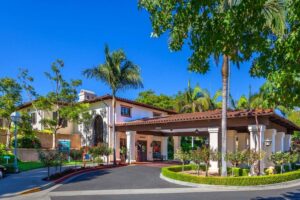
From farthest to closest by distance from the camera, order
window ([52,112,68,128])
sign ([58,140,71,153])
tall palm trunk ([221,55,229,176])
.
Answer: window ([52,112,68,128])
sign ([58,140,71,153])
tall palm trunk ([221,55,229,176])

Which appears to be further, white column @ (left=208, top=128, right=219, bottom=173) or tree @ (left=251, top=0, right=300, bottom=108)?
white column @ (left=208, top=128, right=219, bottom=173)

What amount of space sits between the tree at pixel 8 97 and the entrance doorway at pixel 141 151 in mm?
13772

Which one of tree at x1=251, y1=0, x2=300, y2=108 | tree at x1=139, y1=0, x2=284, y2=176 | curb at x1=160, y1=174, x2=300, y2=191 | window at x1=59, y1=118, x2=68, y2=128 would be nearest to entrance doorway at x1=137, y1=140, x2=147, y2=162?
window at x1=59, y1=118, x2=68, y2=128

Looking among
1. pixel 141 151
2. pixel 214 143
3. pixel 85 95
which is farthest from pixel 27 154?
pixel 214 143

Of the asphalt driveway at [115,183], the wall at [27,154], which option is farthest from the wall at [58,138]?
the asphalt driveway at [115,183]

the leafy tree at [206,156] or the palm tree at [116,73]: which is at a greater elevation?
the palm tree at [116,73]

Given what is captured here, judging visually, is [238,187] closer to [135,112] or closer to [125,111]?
[125,111]

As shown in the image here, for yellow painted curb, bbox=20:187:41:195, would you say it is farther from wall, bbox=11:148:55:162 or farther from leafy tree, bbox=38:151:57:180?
wall, bbox=11:148:55:162

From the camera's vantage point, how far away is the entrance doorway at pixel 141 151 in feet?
112

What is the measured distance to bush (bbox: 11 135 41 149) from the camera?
32131 millimetres

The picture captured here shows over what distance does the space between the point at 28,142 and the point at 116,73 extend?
479 inches

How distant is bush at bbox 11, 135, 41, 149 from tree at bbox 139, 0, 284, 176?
1153 inches

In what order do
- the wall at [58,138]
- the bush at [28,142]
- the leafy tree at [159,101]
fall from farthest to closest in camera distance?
the leafy tree at [159,101] → the wall at [58,138] → the bush at [28,142]

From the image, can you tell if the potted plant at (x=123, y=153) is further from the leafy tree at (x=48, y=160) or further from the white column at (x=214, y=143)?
the leafy tree at (x=48, y=160)
